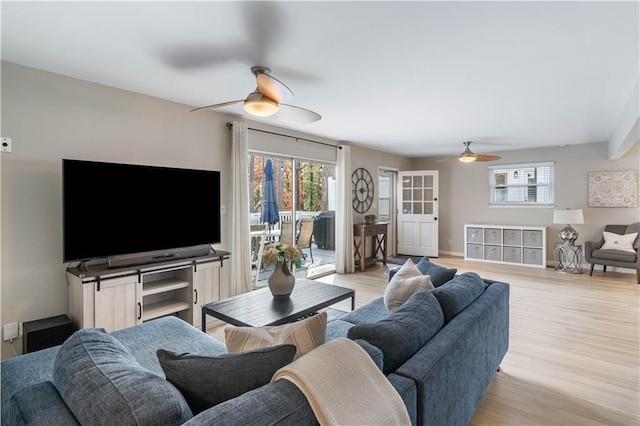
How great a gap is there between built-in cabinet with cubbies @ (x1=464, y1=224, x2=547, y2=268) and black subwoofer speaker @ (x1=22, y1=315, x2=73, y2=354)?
22.3ft

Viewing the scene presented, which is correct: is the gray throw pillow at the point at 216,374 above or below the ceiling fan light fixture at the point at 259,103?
below

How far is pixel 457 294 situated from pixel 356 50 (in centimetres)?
174

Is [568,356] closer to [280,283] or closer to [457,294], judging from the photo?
[457,294]

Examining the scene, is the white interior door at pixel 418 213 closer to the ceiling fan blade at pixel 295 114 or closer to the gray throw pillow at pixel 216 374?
→ the ceiling fan blade at pixel 295 114

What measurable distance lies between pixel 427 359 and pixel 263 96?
1.89m

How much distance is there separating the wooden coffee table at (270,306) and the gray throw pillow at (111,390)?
1.17 meters

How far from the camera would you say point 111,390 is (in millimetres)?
917

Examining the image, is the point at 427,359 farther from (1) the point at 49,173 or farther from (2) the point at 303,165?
(2) the point at 303,165

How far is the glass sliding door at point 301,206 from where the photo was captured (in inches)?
187

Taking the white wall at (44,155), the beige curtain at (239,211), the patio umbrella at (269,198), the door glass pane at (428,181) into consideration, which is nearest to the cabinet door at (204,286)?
the beige curtain at (239,211)

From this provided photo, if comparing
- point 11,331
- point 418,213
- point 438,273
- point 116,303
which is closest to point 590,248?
point 418,213

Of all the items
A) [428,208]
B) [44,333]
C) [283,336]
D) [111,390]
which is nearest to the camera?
[111,390]

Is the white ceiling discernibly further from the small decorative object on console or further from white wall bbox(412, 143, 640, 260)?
white wall bbox(412, 143, 640, 260)

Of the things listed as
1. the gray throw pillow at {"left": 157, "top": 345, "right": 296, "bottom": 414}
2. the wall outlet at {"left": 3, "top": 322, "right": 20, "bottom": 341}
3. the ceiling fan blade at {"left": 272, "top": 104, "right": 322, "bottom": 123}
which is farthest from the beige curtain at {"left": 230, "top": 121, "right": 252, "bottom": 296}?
the gray throw pillow at {"left": 157, "top": 345, "right": 296, "bottom": 414}
